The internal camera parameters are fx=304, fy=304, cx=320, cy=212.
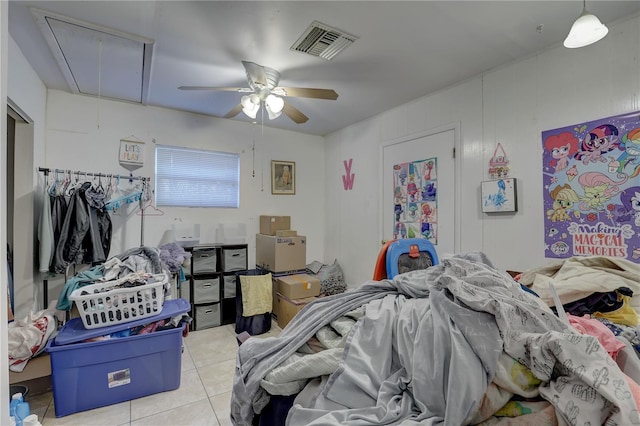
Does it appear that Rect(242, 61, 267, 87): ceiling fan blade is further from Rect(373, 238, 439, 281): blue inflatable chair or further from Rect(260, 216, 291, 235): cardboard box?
Rect(260, 216, 291, 235): cardboard box

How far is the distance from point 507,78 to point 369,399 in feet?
8.66

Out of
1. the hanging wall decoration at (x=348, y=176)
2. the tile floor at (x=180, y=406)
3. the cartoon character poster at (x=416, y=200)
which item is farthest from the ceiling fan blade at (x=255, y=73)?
the tile floor at (x=180, y=406)

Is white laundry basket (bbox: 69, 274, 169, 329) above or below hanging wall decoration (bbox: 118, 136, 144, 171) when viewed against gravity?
below

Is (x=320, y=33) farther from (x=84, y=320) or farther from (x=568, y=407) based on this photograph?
(x=84, y=320)

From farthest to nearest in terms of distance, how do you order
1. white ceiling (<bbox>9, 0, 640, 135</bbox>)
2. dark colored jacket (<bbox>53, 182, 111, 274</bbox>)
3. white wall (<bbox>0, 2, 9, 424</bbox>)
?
dark colored jacket (<bbox>53, 182, 111, 274</bbox>) < white ceiling (<bbox>9, 0, 640, 135</bbox>) < white wall (<bbox>0, 2, 9, 424</bbox>)

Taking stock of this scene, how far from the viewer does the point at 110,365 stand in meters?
1.98

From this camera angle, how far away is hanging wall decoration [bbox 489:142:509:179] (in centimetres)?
245

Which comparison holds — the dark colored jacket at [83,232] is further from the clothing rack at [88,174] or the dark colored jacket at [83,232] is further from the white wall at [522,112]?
the white wall at [522,112]

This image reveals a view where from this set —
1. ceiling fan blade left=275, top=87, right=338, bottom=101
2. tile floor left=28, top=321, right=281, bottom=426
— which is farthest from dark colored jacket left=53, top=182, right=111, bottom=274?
ceiling fan blade left=275, top=87, right=338, bottom=101

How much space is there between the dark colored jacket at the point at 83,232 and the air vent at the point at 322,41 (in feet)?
7.22

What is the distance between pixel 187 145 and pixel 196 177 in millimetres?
384

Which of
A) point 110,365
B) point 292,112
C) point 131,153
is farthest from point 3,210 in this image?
point 131,153

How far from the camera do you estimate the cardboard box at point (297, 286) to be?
3.25 meters

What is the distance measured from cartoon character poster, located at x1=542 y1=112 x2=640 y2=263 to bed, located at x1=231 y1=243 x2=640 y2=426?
4.46 ft
